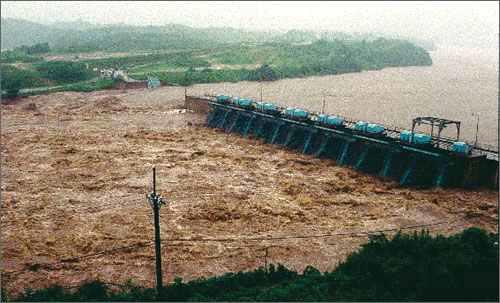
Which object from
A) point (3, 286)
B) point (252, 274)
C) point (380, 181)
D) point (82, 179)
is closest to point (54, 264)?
point (3, 286)

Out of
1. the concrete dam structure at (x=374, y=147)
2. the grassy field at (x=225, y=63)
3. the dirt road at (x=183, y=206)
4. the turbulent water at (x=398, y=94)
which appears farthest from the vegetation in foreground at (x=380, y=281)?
the grassy field at (x=225, y=63)

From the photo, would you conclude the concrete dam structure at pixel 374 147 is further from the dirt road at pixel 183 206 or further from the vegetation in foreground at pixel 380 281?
the vegetation in foreground at pixel 380 281

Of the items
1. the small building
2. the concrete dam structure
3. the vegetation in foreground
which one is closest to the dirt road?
the concrete dam structure

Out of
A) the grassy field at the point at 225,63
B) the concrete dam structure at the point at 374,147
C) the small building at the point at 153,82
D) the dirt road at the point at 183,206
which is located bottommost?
the dirt road at the point at 183,206

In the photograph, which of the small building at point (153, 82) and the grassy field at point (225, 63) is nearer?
the small building at point (153, 82)

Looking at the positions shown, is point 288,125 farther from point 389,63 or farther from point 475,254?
point 389,63

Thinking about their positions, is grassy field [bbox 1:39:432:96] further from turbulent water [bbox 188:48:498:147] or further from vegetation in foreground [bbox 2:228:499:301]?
vegetation in foreground [bbox 2:228:499:301]

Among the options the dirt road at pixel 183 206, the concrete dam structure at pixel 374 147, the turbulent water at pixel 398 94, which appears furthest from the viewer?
the turbulent water at pixel 398 94

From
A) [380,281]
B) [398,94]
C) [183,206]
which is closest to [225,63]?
[398,94]
